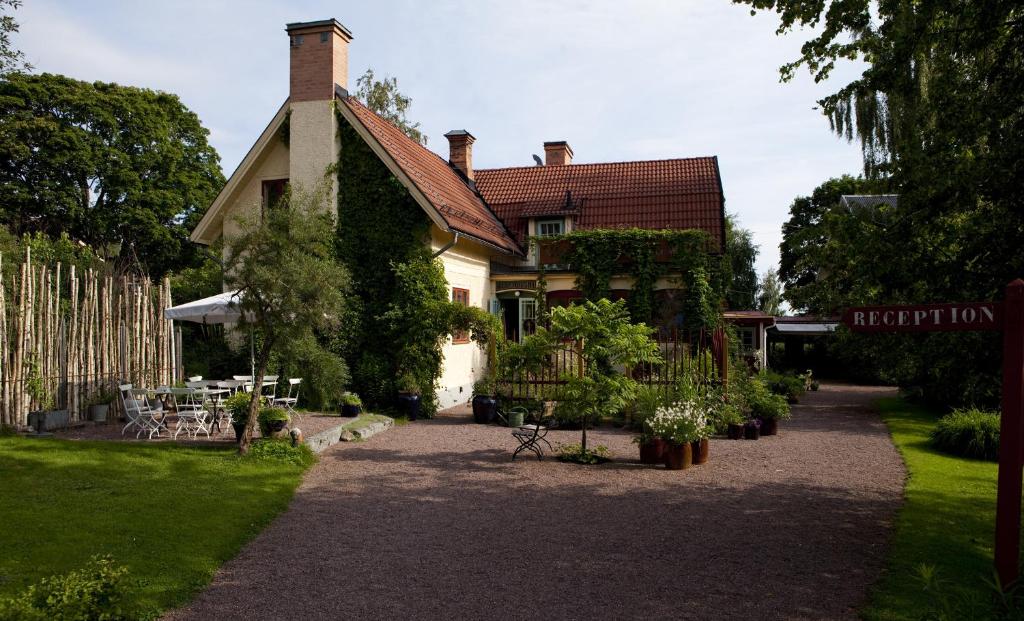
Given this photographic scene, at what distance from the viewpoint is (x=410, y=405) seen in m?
15.4

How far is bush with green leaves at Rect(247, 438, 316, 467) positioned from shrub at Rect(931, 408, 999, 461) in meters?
10.8

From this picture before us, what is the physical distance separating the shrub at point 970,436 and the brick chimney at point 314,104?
44.3 ft

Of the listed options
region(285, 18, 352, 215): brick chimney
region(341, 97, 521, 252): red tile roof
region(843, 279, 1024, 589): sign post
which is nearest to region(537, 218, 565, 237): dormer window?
region(341, 97, 521, 252): red tile roof

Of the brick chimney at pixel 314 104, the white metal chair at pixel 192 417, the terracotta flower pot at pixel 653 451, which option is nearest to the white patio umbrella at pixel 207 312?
the white metal chair at pixel 192 417

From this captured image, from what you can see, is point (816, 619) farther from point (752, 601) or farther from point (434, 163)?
point (434, 163)

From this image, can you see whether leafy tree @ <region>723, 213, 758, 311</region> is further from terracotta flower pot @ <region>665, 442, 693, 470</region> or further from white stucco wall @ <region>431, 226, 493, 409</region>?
terracotta flower pot @ <region>665, 442, 693, 470</region>

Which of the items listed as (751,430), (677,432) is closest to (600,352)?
(677,432)

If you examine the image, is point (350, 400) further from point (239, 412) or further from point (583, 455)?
point (583, 455)

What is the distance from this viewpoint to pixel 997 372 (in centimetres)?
729

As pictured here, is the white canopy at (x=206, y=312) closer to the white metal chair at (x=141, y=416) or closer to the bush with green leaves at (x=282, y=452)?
the white metal chair at (x=141, y=416)

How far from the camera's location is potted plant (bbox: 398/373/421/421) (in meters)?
15.4

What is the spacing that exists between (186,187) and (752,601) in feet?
108

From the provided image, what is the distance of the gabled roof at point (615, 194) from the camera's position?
2236 cm

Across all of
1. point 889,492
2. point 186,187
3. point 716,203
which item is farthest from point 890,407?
point 186,187
